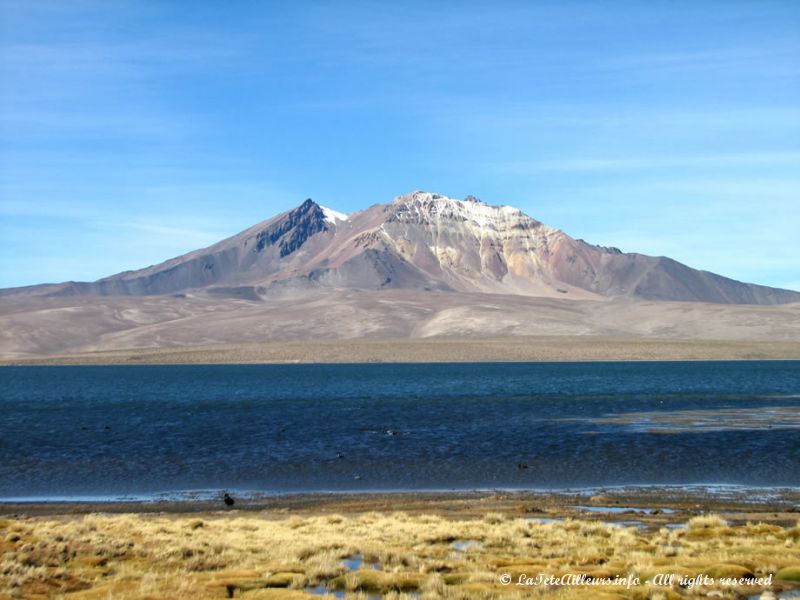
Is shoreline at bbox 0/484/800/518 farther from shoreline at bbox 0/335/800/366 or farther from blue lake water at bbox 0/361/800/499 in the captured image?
shoreline at bbox 0/335/800/366

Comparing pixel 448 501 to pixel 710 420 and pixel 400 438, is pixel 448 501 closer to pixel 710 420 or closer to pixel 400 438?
pixel 400 438

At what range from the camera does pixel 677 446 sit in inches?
1598

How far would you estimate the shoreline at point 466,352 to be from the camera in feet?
509

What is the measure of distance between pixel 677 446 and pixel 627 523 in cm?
1926

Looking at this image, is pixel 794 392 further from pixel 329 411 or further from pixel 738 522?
pixel 738 522

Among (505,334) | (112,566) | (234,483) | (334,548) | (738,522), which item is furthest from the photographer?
(505,334)

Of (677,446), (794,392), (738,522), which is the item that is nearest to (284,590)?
(738,522)

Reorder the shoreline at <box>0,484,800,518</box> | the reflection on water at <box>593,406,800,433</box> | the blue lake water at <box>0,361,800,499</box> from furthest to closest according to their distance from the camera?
the reflection on water at <box>593,406,800,433</box> → the blue lake water at <box>0,361,800,499</box> → the shoreline at <box>0,484,800,518</box>

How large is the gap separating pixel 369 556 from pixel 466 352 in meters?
145

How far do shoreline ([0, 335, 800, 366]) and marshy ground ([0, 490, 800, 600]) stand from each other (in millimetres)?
128905

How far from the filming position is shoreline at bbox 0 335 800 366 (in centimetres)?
15500

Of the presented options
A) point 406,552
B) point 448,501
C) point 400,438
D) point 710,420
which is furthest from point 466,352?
point 406,552

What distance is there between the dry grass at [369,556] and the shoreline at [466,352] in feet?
430

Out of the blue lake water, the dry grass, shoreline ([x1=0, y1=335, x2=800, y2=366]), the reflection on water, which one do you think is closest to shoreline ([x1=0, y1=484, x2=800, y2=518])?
the blue lake water
